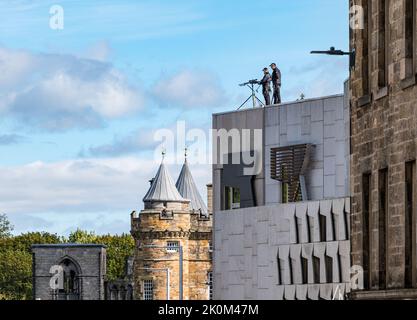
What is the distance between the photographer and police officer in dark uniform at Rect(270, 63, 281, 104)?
61.5 metres

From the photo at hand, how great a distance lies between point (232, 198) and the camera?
250ft

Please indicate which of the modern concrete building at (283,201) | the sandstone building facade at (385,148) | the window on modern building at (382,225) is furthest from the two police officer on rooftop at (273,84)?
the window on modern building at (382,225)

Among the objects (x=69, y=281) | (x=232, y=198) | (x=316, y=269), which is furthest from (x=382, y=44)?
(x=69, y=281)

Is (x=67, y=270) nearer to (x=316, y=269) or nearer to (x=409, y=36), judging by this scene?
(x=316, y=269)

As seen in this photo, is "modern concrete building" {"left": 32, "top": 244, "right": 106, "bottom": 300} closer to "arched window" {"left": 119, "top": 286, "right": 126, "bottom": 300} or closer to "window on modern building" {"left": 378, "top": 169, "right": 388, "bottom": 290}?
"arched window" {"left": 119, "top": 286, "right": 126, "bottom": 300}

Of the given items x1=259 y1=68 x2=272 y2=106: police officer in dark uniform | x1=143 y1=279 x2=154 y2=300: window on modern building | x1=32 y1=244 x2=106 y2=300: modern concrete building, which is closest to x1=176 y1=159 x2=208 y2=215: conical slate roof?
x1=32 y1=244 x2=106 y2=300: modern concrete building

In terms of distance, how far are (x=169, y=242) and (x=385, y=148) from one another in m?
A: 117

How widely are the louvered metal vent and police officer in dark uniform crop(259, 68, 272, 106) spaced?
253 cm

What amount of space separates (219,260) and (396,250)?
39.5 meters

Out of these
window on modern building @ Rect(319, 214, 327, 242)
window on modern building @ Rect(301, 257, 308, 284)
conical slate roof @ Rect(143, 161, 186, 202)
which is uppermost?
conical slate roof @ Rect(143, 161, 186, 202)

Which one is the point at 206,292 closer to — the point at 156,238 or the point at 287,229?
the point at 156,238

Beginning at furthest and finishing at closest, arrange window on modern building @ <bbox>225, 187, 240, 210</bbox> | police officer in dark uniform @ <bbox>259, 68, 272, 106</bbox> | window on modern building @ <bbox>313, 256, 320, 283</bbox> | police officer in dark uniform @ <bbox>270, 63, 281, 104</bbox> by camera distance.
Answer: window on modern building @ <bbox>225, 187, 240, 210</bbox> → police officer in dark uniform @ <bbox>259, 68, 272, 106</bbox> → window on modern building @ <bbox>313, 256, 320, 283</bbox> → police officer in dark uniform @ <bbox>270, 63, 281, 104</bbox>
